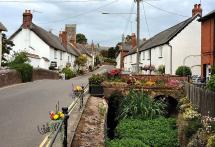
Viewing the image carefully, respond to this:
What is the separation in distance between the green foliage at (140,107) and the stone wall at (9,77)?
969 centimetres

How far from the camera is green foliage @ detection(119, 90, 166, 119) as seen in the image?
21.7 m

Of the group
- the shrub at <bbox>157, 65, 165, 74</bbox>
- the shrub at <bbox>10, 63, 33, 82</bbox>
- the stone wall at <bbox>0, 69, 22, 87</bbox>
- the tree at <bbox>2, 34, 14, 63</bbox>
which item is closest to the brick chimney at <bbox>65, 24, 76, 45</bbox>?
the tree at <bbox>2, 34, 14, 63</bbox>

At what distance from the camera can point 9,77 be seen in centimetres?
3058

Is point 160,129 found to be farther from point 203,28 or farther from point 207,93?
point 203,28

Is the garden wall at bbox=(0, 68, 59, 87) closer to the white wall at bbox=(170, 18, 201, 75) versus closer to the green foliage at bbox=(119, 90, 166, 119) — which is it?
the green foliage at bbox=(119, 90, 166, 119)

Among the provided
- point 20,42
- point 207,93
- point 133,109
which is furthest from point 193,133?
point 20,42

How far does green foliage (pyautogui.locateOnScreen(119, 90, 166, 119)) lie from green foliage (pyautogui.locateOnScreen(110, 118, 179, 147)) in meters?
0.86

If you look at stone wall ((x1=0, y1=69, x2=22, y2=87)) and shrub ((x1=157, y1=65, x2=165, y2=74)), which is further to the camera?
shrub ((x1=157, y1=65, x2=165, y2=74))

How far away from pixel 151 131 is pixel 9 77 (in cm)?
1577

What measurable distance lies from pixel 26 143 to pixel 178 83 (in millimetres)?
17815

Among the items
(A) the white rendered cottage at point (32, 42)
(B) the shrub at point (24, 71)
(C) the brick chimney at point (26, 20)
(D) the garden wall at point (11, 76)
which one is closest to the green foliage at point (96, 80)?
(D) the garden wall at point (11, 76)

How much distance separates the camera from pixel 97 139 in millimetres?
12453

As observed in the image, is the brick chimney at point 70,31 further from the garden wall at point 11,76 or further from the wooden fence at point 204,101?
the wooden fence at point 204,101

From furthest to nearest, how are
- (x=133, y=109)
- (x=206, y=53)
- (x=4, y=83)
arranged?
1. (x=206, y=53)
2. (x=4, y=83)
3. (x=133, y=109)
